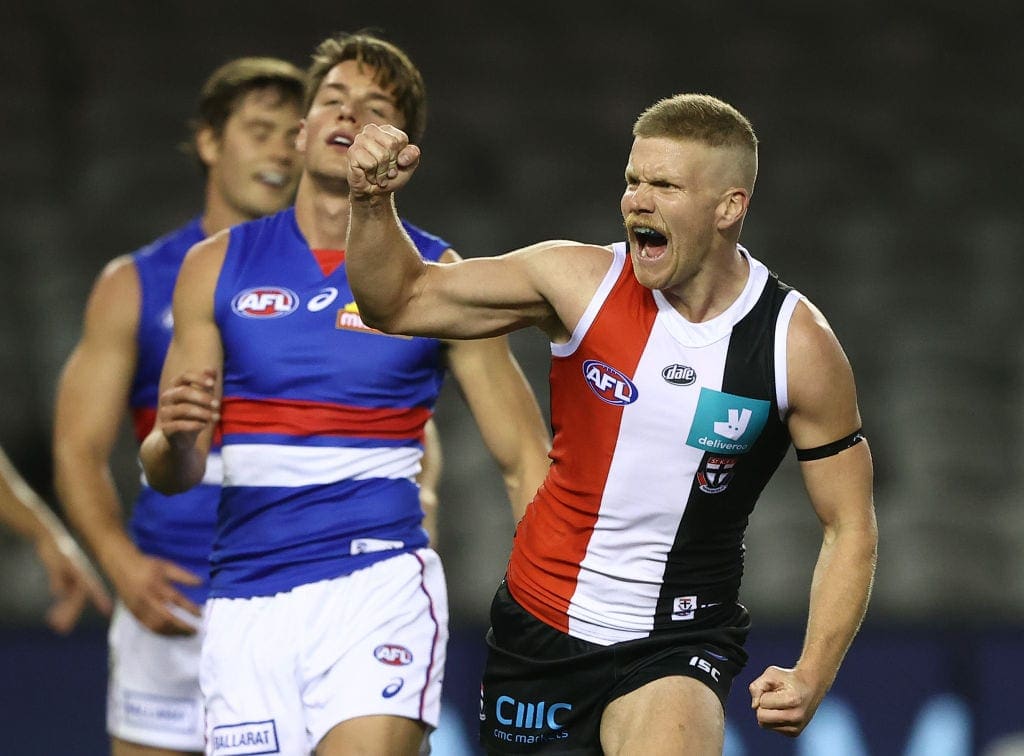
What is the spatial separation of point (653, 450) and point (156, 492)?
6.49 feet

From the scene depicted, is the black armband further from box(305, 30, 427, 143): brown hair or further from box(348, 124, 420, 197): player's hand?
box(305, 30, 427, 143): brown hair

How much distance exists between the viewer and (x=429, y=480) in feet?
15.2

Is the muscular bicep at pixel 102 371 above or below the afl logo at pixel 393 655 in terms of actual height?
above

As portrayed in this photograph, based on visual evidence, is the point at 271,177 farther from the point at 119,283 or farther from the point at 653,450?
the point at 653,450

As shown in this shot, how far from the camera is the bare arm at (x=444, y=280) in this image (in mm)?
3436

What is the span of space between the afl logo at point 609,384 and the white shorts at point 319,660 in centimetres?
75

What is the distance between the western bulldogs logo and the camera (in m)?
3.71

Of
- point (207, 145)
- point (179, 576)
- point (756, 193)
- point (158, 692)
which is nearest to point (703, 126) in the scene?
point (179, 576)

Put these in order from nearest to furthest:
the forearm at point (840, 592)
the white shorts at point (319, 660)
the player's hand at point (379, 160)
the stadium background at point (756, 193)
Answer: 1. the player's hand at point (379, 160)
2. the forearm at point (840, 592)
3. the white shorts at point (319, 660)
4. the stadium background at point (756, 193)

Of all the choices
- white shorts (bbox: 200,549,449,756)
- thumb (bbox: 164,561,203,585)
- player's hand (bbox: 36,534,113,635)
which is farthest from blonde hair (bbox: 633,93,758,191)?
player's hand (bbox: 36,534,113,635)

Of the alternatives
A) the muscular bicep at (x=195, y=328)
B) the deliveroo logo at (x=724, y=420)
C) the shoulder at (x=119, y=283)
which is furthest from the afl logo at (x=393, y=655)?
the shoulder at (x=119, y=283)

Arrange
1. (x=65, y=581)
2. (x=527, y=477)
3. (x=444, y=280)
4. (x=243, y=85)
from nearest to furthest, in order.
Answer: (x=444, y=280) → (x=527, y=477) → (x=65, y=581) → (x=243, y=85)

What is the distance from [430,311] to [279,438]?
2.34 ft

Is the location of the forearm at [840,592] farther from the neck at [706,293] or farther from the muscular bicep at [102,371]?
the muscular bicep at [102,371]
